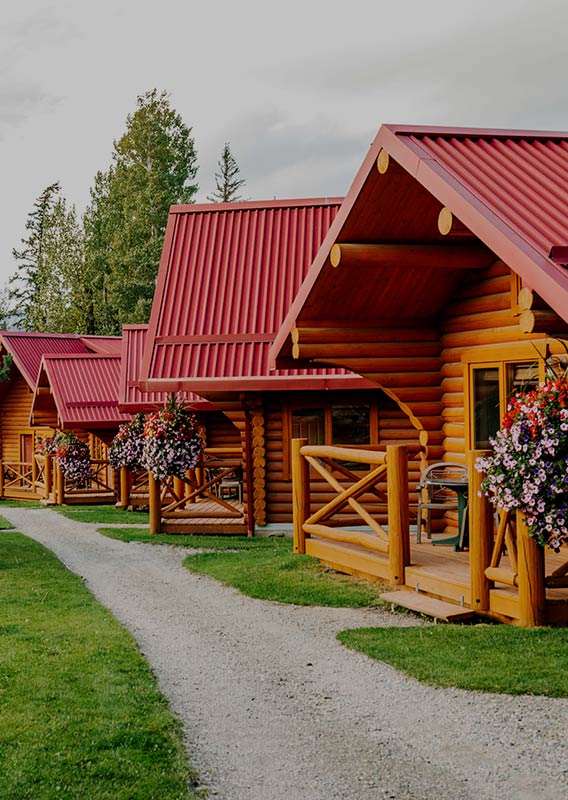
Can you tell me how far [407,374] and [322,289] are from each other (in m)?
1.87

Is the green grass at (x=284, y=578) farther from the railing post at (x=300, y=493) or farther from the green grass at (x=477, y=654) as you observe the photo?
the green grass at (x=477, y=654)

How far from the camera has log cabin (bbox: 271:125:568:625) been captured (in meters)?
8.18

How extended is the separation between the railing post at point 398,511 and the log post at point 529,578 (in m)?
2.18

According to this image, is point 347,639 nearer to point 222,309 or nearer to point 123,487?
point 222,309

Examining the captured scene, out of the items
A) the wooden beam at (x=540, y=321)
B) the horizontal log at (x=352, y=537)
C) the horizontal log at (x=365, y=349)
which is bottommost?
the horizontal log at (x=352, y=537)

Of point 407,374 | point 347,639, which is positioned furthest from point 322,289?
point 347,639

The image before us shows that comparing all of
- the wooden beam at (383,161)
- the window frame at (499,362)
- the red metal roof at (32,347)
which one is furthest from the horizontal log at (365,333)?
the red metal roof at (32,347)

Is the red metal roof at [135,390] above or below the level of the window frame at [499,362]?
above

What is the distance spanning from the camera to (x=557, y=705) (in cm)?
650

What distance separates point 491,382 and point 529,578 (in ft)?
13.8

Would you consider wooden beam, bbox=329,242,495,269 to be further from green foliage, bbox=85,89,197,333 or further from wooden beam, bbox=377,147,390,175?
green foliage, bbox=85,89,197,333

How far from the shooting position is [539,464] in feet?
25.2

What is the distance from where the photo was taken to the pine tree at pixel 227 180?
2135 inches

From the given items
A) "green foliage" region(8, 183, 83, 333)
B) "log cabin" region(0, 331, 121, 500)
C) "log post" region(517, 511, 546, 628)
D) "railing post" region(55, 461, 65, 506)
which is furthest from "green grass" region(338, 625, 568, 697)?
"green foliage" region(8, 183, 83, 333)
